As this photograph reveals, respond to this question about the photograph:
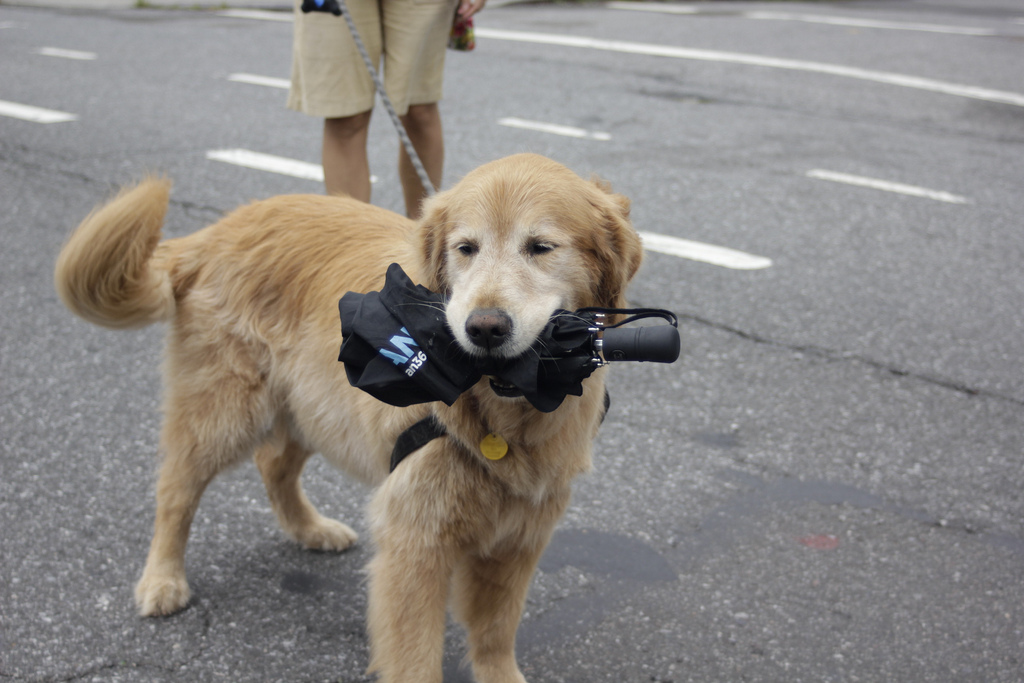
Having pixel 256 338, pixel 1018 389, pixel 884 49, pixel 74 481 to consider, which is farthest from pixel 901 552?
pixel 884 49

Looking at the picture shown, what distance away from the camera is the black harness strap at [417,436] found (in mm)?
2297

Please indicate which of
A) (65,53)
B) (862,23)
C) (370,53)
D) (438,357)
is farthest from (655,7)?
(438,357)

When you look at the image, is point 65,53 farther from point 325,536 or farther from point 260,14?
point 325,536

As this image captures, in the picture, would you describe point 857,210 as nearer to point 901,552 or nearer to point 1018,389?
point 1018,389

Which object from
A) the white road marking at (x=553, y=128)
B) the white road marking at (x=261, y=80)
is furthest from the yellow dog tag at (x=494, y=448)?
the white road marking at (x=261, y=80)

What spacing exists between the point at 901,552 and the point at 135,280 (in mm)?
2738

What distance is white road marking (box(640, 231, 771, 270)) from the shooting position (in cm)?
553

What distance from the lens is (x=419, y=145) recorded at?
459 centimetres

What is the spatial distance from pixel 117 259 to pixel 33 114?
6.14 metres

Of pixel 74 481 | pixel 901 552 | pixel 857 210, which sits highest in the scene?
pixel 857 210

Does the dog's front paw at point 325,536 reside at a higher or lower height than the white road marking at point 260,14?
lower

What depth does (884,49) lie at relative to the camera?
1218 cm

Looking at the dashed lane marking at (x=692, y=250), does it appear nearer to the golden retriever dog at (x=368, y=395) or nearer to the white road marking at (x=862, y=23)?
the golden retriever dog at (x=368, y=395)

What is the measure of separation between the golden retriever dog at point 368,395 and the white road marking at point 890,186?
5111 millimetres
